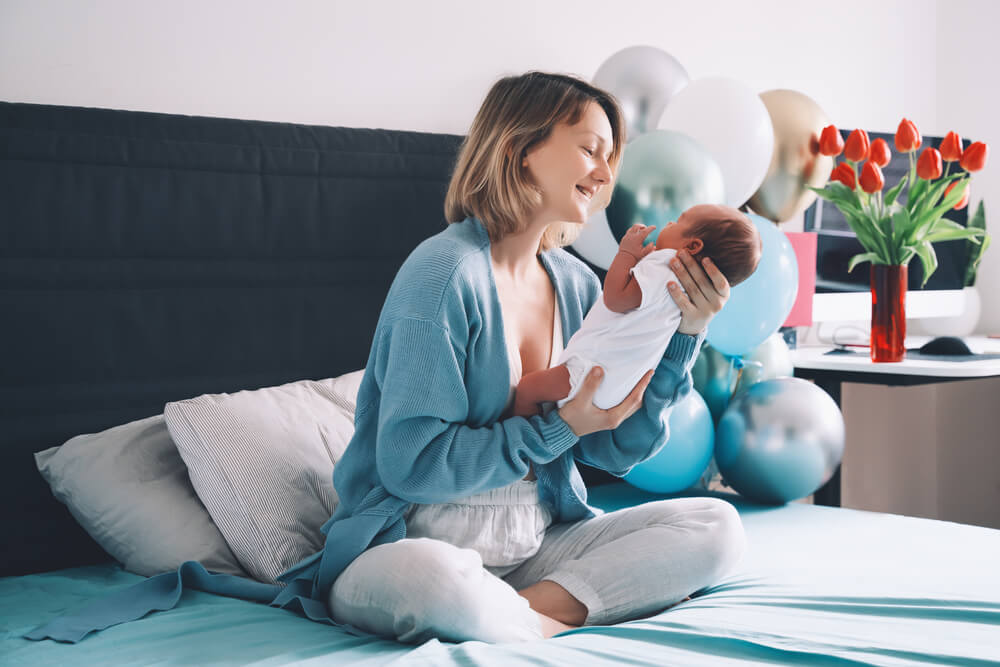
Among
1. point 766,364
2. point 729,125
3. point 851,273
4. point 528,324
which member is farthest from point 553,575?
point 851,273

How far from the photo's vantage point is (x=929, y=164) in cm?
267

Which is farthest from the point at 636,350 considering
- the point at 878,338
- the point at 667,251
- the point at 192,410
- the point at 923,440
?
the point at 923,440

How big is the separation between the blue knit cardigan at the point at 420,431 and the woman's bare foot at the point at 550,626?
0.21m

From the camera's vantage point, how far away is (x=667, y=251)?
1438 millimetres

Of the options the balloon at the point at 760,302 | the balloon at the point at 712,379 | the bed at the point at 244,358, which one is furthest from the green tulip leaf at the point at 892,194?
the bed at the point at 244,358

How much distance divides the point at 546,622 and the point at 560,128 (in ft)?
2.61

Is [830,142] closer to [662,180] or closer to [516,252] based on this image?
[662,180]

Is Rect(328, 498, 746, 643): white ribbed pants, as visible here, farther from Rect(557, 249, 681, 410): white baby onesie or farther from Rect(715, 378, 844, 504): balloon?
Rect(715, 378, 844, 504): balloon

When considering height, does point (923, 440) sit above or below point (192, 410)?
below

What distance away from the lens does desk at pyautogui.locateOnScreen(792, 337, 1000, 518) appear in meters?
2.44

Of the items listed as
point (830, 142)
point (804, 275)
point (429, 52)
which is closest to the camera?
point (429, 52)

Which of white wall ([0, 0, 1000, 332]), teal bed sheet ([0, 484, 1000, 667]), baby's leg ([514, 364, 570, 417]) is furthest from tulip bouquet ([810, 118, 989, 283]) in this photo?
baby's leg ([514, 364, 570, 417])

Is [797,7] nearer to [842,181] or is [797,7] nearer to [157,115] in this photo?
[842,181]

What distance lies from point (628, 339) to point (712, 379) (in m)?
0.95
